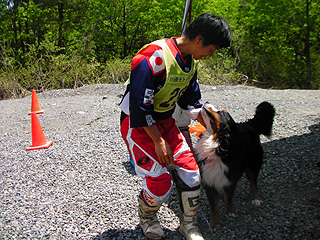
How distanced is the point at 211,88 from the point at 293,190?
755cm

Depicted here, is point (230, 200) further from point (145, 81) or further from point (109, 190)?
point (145, 81)

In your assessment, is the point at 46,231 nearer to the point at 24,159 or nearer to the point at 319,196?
the point at 24,159

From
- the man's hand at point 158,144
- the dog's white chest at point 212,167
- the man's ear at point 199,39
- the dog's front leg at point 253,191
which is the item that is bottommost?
the dog's front leg at point 253,191

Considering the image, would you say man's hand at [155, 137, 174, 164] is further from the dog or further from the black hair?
the black hair

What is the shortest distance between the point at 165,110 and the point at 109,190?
5.22 ft

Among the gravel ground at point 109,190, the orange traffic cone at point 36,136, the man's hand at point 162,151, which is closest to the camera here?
the man's hand at point 162,151

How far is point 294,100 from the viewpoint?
765 centimetres

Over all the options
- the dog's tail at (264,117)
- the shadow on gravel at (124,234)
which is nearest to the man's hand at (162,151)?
the shadow on gravel at (124,234)

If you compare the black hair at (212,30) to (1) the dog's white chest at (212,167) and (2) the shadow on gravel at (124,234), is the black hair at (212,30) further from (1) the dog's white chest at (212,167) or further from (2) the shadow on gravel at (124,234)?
(2) the shadow on gravel at (124,234)

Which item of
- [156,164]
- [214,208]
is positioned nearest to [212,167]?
[214,208]

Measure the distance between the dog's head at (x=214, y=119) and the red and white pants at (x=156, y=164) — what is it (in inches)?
14.3

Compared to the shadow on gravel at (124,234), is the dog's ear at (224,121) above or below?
above

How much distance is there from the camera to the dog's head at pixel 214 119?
7.72 feet

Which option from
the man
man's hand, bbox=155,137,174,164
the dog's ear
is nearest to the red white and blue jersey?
the man
